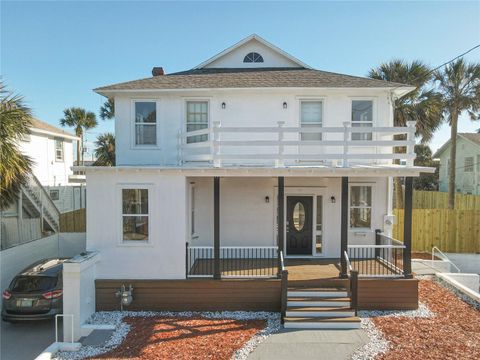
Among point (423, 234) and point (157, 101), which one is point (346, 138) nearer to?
point (157, 101)

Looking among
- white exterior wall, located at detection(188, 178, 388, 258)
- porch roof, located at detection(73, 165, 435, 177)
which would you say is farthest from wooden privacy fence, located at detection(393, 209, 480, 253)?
porch roof, located at detection(73, 165, 435, 177)

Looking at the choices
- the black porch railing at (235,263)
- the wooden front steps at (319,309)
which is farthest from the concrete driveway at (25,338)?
the wooden front steps at (319,309)

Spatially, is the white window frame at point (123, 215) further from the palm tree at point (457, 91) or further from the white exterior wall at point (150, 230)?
the palm tree at point (457, 91)

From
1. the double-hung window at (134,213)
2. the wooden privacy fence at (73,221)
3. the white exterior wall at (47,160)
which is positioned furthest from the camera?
the white exterior wall at (47,160)

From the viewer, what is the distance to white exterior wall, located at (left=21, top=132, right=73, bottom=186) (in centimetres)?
1739

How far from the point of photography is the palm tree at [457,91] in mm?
17953

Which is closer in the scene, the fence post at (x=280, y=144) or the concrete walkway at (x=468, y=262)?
the fence post at (x=280, y=144)

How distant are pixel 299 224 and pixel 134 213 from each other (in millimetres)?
5456

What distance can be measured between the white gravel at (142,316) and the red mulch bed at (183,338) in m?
0.16

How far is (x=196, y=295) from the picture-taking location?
344 inches

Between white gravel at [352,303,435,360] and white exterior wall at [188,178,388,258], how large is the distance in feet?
8.57

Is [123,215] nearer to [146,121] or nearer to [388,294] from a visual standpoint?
[146,121]

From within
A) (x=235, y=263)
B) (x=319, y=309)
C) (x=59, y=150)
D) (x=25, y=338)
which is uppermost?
(x=59, y=150)

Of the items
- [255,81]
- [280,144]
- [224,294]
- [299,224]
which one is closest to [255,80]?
[255,81]
